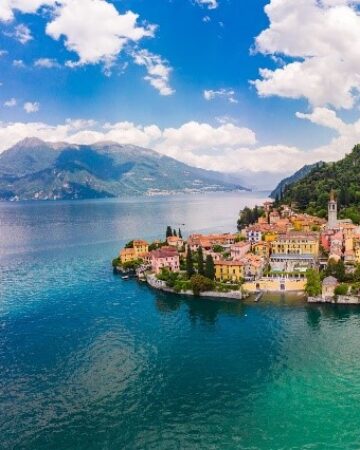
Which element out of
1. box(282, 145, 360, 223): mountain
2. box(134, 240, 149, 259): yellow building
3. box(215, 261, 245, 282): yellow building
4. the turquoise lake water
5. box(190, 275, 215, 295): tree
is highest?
box(282, 145, 360, 223): mountain

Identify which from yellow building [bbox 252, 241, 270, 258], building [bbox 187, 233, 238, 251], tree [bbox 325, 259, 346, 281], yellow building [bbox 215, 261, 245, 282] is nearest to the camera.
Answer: tree [bbox 325, 259, 346, 281]

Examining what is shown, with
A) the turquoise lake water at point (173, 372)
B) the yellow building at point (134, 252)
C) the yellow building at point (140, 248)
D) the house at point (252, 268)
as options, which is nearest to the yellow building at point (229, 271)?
the house at point (252, 268)

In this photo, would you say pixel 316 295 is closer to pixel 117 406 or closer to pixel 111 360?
pixel 111 360

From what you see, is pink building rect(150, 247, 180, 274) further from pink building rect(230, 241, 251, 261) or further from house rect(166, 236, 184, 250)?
house rect(166, 236, 184, 250)

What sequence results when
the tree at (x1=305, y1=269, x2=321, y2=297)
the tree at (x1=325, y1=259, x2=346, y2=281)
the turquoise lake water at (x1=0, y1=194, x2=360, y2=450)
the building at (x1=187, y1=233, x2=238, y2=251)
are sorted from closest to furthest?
the turquoise lake water at (x1=0, y1=194, x2=360, y2=450) → the tree at (x1=305, y1=269, x2=321, y2=297) → the tree at (x1=325, y1=259, x2=346, y2=281) → the building at (x1=187, y1=233, x2=238, y2=251)

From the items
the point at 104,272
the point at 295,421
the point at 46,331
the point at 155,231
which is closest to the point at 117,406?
the point at 295,421

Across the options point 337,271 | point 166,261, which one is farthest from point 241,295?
point 166,261

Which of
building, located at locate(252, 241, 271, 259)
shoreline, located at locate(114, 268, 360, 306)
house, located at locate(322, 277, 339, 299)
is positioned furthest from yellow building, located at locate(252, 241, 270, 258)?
house, located at locate(322, 277, 339, 299)
